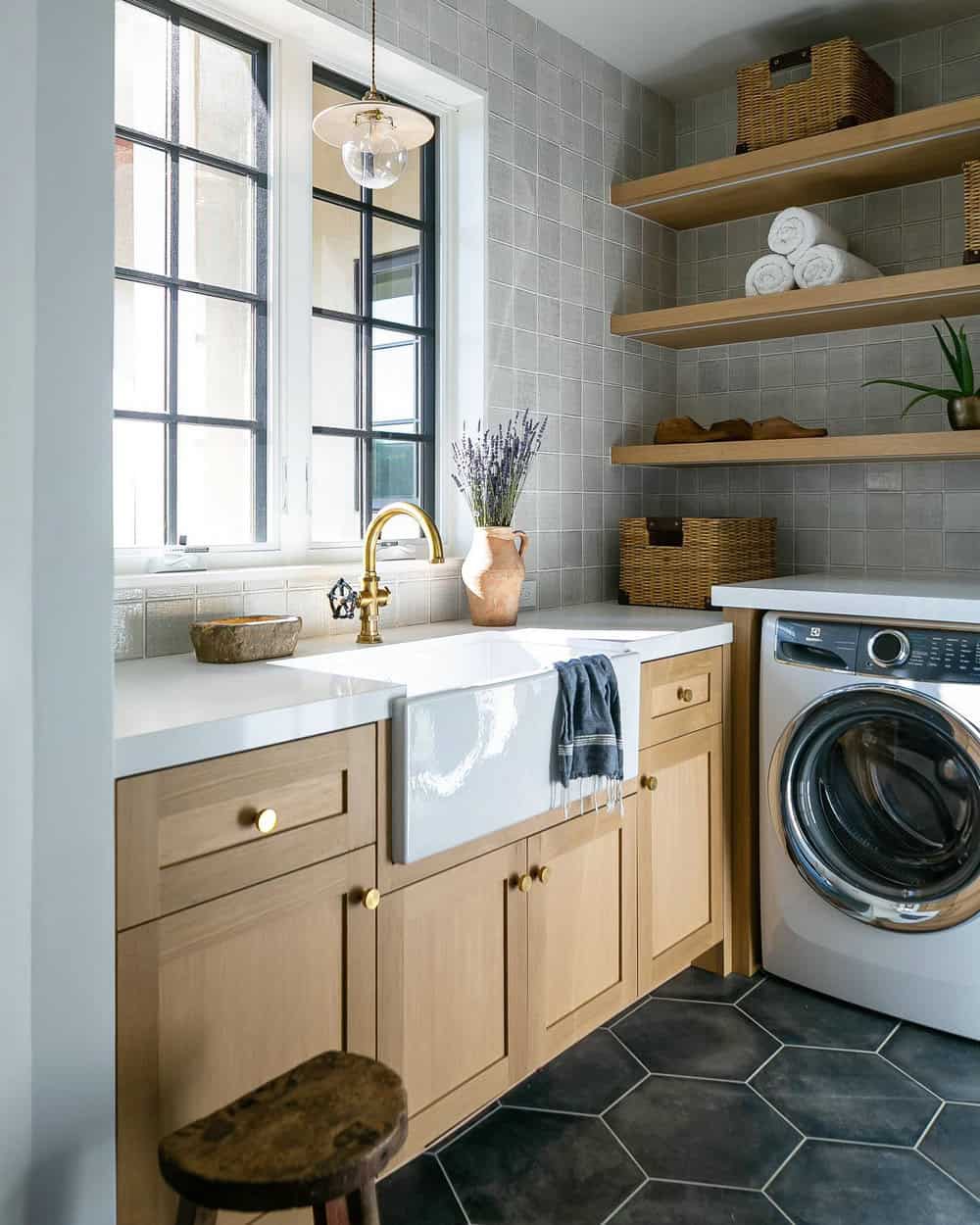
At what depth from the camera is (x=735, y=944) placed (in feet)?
8.75

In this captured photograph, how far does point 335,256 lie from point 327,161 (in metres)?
0.23

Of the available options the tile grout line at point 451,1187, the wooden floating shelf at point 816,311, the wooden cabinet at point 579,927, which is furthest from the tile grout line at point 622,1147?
the wooden floating shelf at point 816,311

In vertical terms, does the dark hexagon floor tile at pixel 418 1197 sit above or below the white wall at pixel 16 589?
below

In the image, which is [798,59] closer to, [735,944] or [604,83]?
[604,83]

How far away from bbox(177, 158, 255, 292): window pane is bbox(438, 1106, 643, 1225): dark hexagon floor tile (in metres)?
1.91

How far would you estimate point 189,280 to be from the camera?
225 cm

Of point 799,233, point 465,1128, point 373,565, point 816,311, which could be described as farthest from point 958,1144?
point 799,233

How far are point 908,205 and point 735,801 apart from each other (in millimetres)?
→ 1830

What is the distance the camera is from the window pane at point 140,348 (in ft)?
7.00

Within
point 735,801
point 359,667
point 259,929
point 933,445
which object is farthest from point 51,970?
point 933,445

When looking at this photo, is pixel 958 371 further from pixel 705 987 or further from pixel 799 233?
pixel 705 987

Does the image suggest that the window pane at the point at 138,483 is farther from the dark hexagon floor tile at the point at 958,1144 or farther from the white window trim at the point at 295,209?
the dark hexagon floor tile at the point at 958,1144

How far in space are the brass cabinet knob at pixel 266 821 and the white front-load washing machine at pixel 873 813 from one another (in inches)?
58.3

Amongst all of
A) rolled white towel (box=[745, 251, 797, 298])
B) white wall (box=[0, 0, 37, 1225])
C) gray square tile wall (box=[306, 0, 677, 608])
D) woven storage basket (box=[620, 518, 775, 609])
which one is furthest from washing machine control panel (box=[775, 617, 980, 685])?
white wall (box=[0, 0, 37, 1225])
